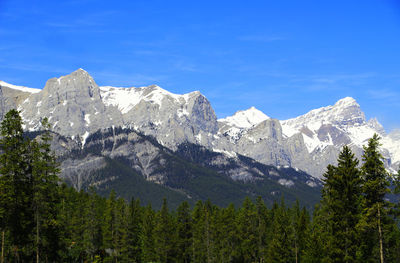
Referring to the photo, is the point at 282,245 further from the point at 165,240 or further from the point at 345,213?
the point at 345,213

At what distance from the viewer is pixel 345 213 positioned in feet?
196

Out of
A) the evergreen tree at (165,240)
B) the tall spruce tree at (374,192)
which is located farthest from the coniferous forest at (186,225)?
the evergreen tree at (165,240)

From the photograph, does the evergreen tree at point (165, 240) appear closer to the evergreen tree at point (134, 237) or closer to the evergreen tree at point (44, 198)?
the evergreen tree at point (134, 237)

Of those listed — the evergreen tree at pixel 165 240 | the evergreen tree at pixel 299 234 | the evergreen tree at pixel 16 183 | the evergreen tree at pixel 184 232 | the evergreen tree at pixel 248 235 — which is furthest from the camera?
the evergreen tree at pixel 184 232

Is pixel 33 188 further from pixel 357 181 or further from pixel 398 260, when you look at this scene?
pixel 398 260

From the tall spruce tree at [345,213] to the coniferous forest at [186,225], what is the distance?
0.11 metres

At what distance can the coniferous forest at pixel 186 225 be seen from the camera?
55750 millimetres

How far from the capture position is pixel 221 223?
399 feet

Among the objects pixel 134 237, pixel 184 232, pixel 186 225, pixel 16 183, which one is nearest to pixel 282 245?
pixel 184 232

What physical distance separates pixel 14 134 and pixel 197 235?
72038 mm

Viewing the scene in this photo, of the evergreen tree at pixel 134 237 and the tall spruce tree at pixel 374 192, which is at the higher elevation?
the tall spruce tree at pixel 374 192

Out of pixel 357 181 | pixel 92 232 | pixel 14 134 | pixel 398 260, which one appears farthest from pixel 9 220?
pixel 398 260

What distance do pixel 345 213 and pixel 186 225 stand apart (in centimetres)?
6971

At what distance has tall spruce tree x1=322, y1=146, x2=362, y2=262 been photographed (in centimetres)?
5953
